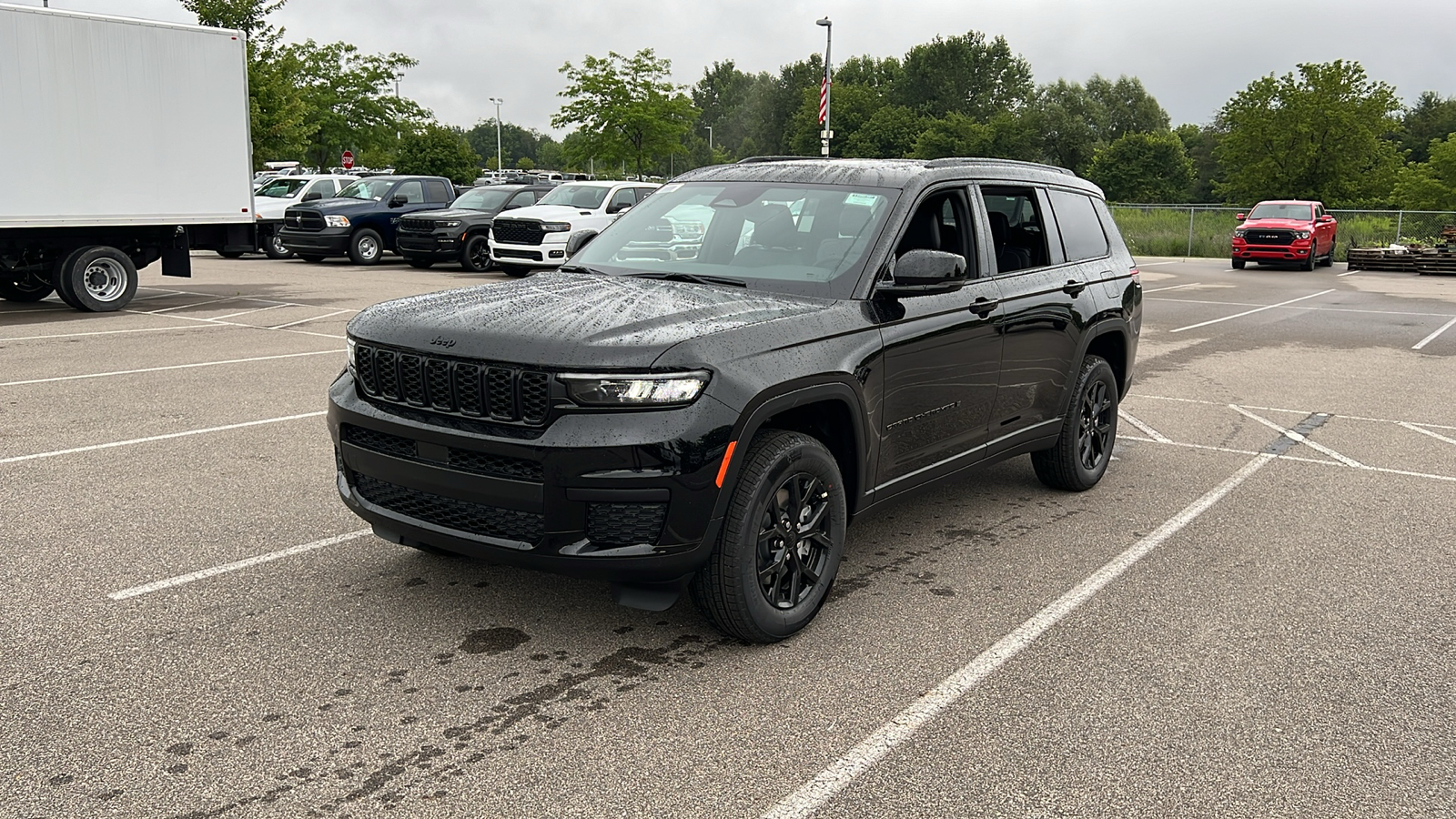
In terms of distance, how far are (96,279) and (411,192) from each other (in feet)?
35.0

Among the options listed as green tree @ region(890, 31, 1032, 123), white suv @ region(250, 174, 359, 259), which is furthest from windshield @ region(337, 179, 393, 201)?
green tree @ region(890, 31, 1032, 123)

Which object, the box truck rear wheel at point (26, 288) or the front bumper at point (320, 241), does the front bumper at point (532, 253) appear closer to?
the front bumper at point (320, 241)

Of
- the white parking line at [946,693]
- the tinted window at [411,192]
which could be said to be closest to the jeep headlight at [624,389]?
the white parking line at [946,693]

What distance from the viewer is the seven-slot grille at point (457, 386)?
3.92 m

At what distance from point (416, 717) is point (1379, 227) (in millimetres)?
43631

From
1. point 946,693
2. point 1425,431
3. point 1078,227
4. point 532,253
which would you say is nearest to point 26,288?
point 532,253

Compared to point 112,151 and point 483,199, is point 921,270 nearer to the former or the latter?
point 112,151

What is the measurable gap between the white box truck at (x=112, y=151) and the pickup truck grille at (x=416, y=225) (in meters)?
6.77

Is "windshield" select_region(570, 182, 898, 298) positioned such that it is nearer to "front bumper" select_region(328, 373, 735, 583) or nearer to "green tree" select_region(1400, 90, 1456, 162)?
"front bumper" select_region(328, 373, 735, 583)

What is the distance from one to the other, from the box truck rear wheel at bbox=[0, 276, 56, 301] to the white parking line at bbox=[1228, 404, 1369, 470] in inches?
605

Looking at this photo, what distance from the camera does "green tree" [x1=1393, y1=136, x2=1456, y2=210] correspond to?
58.6m

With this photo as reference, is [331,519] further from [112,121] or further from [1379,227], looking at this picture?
[1379,227]

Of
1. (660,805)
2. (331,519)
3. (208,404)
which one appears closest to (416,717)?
(660,805)

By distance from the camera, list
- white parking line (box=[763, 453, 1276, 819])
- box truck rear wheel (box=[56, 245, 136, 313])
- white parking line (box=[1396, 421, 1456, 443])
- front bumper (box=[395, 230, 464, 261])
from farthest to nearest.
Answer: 1. front bumper (box=[395, 230, 464, 261])
2. box truck rear wheel (box=[56, 245, 136, 313])
3. white parking line (box=[1396, 421, 1456, 443])
4. white parking line (box=[763, 453, 1276, 819])
